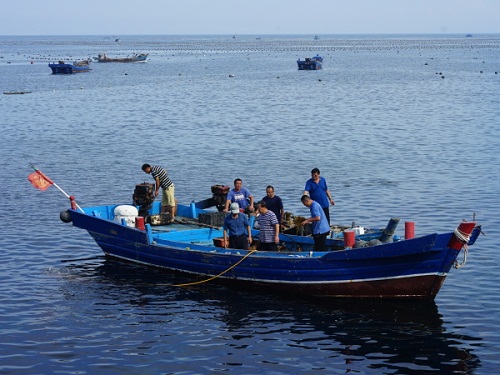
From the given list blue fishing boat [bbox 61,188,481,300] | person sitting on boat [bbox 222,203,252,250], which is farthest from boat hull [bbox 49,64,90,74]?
person sitting on boat [bbox 222,203,252,250]

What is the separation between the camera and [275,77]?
111 meters

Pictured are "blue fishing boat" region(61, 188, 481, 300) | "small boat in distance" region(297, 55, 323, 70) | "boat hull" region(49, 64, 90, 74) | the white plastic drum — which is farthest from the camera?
"small boat in distance" region(297, 55, 323, 70)

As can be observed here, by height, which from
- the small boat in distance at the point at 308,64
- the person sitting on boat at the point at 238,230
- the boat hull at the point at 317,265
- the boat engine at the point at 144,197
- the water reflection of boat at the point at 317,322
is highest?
the small boat in distance at the point at 308,64

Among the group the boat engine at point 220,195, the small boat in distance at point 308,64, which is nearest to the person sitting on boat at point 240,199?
the boat engine at point 220,195

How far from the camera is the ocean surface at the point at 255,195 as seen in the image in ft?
60.7

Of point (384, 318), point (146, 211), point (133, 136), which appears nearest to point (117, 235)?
point (146, 211)

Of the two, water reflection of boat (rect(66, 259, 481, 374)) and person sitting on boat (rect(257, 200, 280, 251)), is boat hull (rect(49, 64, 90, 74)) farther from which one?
person sitting on boat (rect(257, 200, 280, 251))

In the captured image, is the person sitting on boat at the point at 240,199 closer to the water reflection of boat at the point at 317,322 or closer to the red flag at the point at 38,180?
the water reflection of boat at the point at 317,322

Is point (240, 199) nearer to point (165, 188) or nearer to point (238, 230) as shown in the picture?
point (238, 230)

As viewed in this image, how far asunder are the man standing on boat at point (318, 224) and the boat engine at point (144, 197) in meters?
6.61

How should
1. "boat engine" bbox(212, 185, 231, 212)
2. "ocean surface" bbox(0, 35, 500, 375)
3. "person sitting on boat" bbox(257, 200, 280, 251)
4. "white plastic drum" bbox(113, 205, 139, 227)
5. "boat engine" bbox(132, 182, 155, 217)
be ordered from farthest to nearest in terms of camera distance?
"boat engine" bbox(132, 182, 155, 217)
"boat engine" bbox(212, 185, 231, 212)
"white plastic drum" bbox(113, 205, 139, 227)
"person sitting on boat" bbox(257, 200, 280, 251)
"ocean surface" bbox(0, 35, 500, 375)

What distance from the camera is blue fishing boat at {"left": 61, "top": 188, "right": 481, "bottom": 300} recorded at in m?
20.0

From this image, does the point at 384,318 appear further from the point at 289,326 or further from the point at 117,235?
the point at 117,235

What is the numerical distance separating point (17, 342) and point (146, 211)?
342 inches
